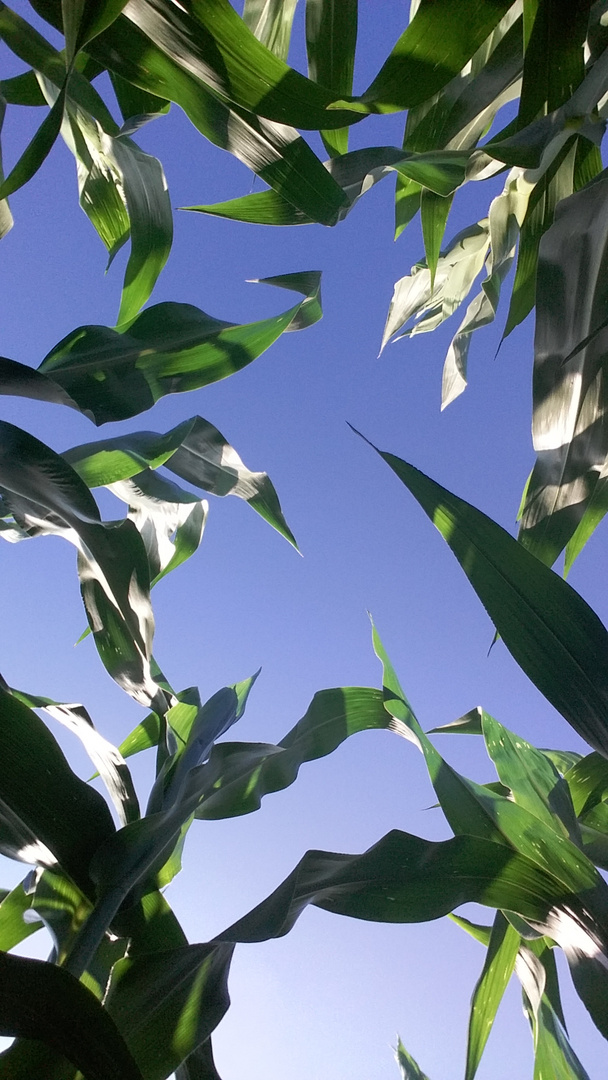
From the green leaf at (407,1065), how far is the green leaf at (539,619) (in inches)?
19.3

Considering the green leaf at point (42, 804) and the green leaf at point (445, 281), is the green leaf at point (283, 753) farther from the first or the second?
the green leaf at point (445, 281)

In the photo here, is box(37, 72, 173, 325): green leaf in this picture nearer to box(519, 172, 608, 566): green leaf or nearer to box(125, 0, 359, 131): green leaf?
box(125, 0, 359, 131): green leaf

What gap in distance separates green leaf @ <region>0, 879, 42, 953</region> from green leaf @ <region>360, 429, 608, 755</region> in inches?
11.6

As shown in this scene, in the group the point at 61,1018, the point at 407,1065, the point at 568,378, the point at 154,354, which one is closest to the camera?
the point at 61,1018

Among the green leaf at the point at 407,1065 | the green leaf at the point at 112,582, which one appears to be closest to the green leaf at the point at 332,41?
the green leaf at the point at 112,582

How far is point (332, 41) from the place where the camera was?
17.3 inches

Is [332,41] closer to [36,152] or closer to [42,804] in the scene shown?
[36,152]

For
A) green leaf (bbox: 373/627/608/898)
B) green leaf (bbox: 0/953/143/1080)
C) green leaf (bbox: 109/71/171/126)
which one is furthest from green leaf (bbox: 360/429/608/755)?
green leaf (bbox: 109/71/171/126)

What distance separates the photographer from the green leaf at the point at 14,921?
354 millimetres

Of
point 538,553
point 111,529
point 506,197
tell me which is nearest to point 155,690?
point 111,529

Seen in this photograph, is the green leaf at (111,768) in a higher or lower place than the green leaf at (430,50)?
lower

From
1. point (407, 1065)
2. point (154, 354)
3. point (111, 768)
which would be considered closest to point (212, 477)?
point (154, 354)

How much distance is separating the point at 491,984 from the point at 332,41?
605 millimetres

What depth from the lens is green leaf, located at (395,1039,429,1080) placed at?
554 millimetres
